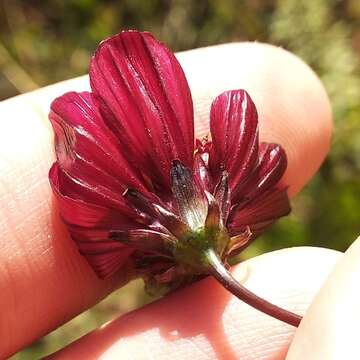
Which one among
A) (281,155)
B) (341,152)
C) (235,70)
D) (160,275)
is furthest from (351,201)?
(160,275)

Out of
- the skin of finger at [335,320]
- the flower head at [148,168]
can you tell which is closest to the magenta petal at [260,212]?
the flower head at [148,168]

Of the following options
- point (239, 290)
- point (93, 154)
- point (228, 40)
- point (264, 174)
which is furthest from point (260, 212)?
point (228, 40)

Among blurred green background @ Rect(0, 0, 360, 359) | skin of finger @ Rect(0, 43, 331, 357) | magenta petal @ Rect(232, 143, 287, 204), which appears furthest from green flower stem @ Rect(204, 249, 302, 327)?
blurred green background @ Rect(0, 0, 360, 359)

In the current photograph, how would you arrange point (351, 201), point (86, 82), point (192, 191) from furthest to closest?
point (351, 201) < point (86, 82) < point (192, 191)

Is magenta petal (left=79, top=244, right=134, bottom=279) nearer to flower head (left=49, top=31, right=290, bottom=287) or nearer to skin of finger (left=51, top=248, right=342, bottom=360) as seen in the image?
flower head (left=49, top=31, right=290, bottom=287)

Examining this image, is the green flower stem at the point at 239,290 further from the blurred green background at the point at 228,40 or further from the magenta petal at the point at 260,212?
the blurred green background at the point at 228,40

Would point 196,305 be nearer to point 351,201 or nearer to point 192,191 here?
point 192,191

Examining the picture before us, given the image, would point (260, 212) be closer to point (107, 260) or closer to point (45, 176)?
point (107, 260)
